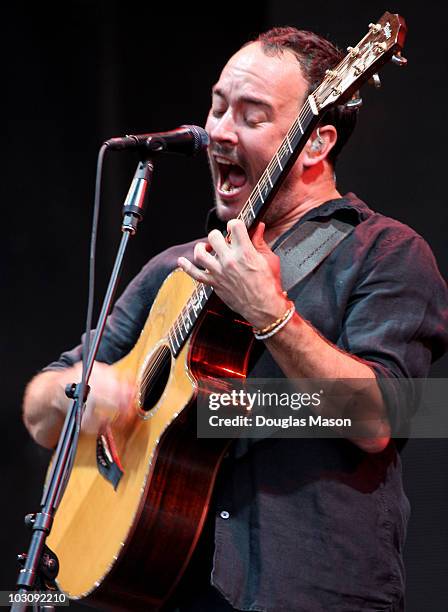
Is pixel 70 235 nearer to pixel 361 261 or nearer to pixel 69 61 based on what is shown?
pixel 69 61

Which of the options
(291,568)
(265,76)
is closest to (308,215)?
(265,76)

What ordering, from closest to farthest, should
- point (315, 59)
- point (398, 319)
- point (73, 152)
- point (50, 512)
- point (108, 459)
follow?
point (50, 512), point (398, 319), point (108, 459), point (315, 59), point (73, 152)

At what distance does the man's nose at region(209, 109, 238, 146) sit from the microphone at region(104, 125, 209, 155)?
248mm

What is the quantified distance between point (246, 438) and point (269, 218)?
603 mm

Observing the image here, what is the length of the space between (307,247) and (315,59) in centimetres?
59

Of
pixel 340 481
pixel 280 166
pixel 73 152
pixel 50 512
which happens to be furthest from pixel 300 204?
pixel 73 152

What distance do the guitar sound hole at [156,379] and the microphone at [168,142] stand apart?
490 millimetres

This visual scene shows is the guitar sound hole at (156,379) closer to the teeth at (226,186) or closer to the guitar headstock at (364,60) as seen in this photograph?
the teeth at (226,186)

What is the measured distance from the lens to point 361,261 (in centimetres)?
212

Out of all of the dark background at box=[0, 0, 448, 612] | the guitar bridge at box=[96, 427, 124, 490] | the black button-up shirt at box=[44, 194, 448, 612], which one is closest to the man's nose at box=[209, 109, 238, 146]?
the black button-up shirt at box=[44, 194, 448, 612]

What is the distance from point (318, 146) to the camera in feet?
7.85

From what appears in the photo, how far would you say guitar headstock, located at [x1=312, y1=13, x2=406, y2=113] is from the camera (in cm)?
189

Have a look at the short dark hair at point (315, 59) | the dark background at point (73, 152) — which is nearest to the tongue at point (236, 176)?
the short dark hair at point (315, 59)

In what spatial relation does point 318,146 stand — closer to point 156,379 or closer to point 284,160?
point 284,160
